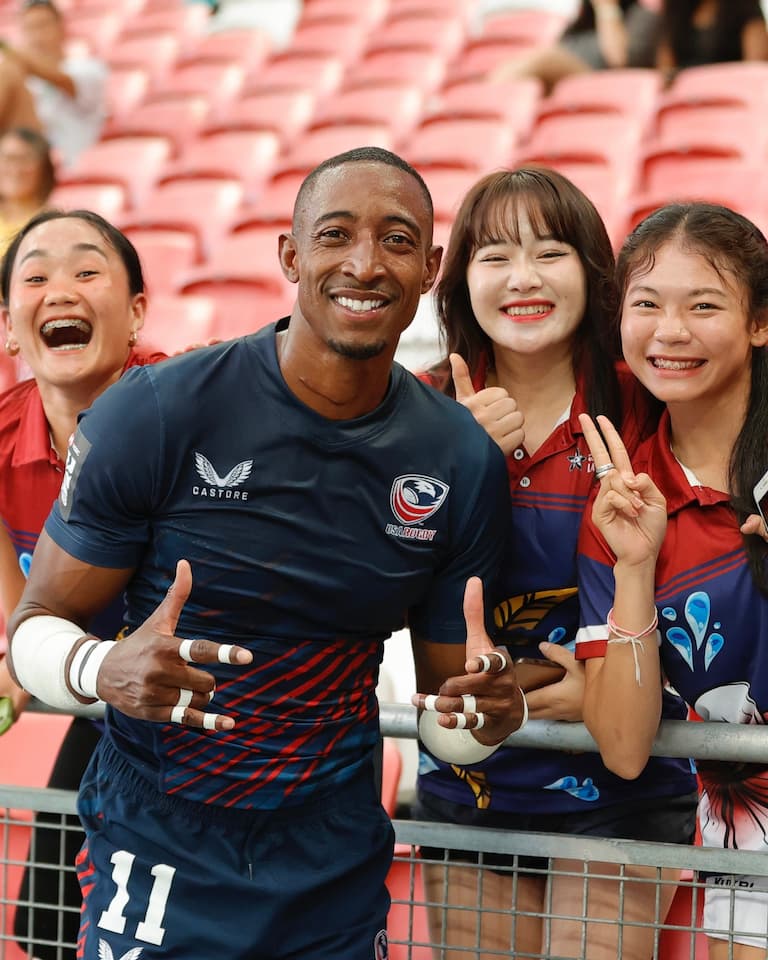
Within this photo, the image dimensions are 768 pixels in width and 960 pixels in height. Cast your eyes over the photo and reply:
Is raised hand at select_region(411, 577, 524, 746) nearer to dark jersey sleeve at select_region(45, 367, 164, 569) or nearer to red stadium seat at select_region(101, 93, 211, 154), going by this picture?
dark jersey sleeve at select_region(45, 367, 164, 569)

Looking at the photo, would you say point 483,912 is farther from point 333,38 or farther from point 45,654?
point 333,38

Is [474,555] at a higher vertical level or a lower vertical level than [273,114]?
lower

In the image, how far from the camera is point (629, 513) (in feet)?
6.73

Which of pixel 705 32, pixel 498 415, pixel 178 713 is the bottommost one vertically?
pixel 178 713

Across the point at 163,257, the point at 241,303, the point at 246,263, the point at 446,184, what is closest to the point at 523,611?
the point at 241,303

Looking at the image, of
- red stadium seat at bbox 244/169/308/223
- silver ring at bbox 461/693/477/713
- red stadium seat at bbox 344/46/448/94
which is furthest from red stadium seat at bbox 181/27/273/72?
silver ring at bbox 461/693/477/713

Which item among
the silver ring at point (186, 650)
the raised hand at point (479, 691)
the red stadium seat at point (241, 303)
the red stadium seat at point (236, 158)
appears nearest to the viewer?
the silver ring at point (186, 650)

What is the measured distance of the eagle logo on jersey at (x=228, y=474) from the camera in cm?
189

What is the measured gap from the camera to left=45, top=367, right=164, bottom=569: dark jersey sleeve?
1.85 m

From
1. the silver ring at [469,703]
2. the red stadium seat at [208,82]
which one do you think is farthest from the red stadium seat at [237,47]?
the silver ring at [469,703]

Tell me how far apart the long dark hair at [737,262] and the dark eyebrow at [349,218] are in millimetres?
485

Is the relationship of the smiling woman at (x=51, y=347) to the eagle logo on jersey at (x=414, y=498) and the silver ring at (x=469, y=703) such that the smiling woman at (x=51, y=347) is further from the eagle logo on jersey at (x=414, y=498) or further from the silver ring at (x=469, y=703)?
the silver ring at (x=469, y=703)

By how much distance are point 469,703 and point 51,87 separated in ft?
24.2

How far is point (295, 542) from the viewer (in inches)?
75.0
